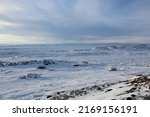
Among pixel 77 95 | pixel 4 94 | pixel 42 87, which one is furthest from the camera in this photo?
pixel 42 87

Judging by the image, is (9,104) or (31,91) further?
(31,91)

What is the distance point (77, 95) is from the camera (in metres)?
14.7

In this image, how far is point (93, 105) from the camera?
28.9ft

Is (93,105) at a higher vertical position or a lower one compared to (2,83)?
higher

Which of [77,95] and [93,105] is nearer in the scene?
[93,105]

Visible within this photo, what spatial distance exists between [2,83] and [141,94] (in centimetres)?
1397

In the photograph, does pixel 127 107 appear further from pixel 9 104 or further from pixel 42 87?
pixel 42 87

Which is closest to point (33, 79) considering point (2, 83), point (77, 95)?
point (2, 83)

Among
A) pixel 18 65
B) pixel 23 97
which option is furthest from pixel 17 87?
pixel 18 65

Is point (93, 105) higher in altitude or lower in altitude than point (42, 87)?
higher

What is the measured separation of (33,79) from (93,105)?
15751 millimetres

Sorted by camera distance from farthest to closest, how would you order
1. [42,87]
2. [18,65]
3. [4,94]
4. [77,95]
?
[18,65] < [42,87] < [4,94] < [77,95]

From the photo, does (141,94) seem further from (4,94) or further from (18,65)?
(18,65)

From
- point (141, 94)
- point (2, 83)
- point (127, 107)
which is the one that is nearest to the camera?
point (127, 107)
